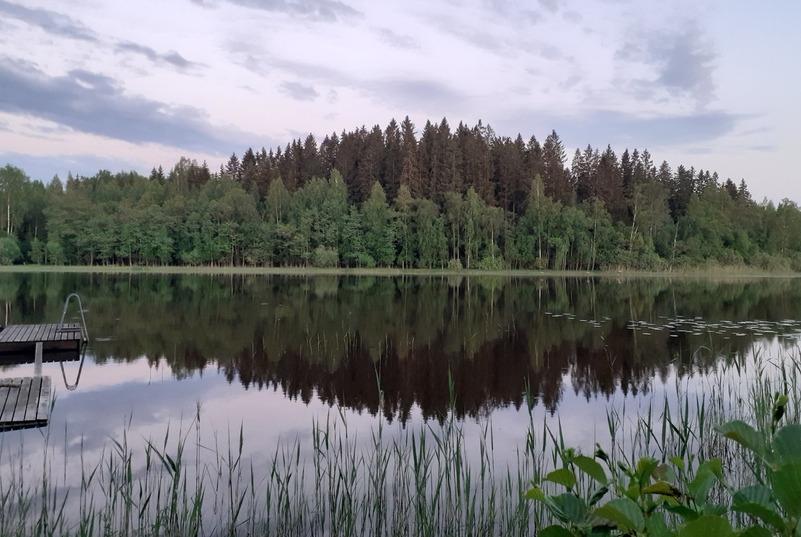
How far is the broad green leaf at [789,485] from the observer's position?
0.97m

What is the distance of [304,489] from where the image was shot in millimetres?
6551

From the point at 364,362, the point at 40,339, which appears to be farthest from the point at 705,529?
the point at 40,339

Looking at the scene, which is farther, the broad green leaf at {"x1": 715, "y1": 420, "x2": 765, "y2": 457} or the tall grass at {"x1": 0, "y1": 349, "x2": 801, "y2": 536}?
the tall grass at {"x1": 0, "y1": 349, "x2": 801, "y2": 536}

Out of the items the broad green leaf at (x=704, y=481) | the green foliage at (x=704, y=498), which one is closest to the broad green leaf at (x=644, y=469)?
the green foliage at (x=704, y=498)

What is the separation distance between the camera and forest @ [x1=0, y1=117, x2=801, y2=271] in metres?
64.5

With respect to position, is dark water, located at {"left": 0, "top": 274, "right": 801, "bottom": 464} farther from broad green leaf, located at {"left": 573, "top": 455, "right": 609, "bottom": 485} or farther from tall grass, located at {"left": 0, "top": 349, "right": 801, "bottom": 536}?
broad green leaf, located at {"left": 573, "top": 455, "right": 609, "bottom": 485}

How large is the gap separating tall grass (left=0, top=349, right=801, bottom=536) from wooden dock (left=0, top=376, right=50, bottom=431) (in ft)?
1.14

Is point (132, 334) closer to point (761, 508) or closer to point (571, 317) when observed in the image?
point (571, 317)

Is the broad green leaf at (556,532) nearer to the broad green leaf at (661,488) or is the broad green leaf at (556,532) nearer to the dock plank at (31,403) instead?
the broad green leaf at (661,488)

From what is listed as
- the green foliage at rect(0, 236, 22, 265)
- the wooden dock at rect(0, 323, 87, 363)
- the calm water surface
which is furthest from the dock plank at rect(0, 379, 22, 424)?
the green foliage at rect(0, 236, 22, 265)

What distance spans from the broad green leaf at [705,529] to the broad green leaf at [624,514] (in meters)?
0.21

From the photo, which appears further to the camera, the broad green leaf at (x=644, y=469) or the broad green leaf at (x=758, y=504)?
the broad green leaf at (x=644, y=469)

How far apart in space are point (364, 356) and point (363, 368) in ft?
4.65

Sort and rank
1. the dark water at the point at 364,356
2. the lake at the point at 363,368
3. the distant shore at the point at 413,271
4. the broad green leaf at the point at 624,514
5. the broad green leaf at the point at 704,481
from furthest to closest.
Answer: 1. the distant shore at the point at 413,271
2. the dark water at the point at 364,356
3. the lake at the point at 363,368
4. the broad green leaf at the point at 704,481
5. the broad green leaf at the point at 624,514
